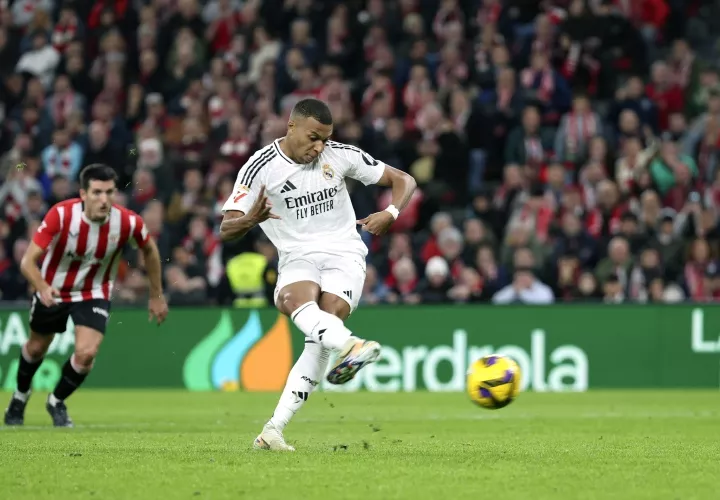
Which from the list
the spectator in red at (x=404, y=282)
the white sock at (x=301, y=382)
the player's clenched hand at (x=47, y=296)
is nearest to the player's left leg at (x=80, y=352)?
the player's clenched hand at (x=47, y=296)

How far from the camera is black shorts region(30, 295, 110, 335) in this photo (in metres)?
11.6

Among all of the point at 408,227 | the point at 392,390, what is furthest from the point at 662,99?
the point at 392,390

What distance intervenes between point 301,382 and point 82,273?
3611mm

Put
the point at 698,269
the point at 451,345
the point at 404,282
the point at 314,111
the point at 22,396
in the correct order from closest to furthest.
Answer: the point at 314,111 < the point at 22,396 < the point at 451,345 < the point at 698,269 < the point at 404,282

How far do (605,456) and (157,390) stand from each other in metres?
10.3

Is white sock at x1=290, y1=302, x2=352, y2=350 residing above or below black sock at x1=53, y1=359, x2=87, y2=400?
above

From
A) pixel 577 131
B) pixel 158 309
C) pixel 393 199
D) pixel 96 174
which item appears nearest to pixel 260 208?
pixel 393 199

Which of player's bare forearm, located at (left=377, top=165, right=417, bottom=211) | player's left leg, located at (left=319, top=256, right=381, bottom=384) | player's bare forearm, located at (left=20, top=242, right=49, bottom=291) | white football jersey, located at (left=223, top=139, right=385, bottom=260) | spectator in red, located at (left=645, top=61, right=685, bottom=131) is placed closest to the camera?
player's left leg, located at (left=319, top=256, right=381, bottom=384)

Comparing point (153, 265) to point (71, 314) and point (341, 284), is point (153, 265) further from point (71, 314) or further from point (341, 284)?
point (341, 284)

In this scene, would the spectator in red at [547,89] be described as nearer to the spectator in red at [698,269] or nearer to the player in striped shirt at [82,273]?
the spectator in red at [698,269]

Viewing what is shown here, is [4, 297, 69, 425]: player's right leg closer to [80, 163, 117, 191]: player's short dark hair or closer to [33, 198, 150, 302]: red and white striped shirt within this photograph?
[33, 198, 150, 302]: red and white striped shirt

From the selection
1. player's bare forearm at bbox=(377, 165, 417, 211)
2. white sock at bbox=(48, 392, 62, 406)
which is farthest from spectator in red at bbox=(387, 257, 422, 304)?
player's bare forearm at bbox=(377, 165, 417, 211)

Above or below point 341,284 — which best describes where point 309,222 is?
above

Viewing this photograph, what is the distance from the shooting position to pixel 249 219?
321 inches
